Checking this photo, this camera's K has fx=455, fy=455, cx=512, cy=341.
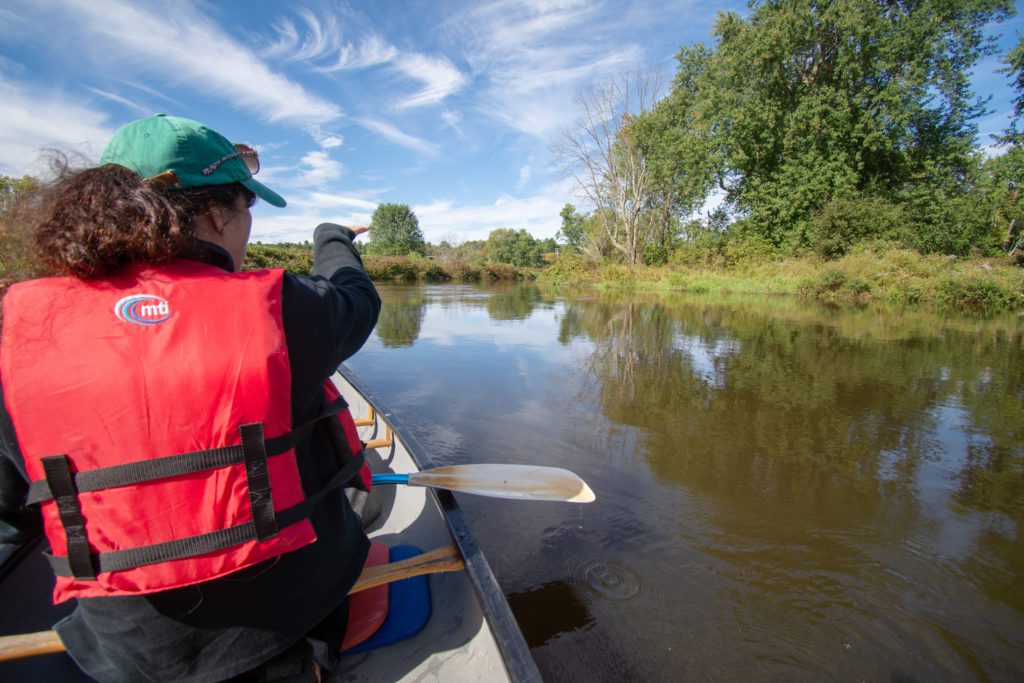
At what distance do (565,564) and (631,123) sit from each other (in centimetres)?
2489

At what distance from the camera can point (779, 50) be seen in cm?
1972

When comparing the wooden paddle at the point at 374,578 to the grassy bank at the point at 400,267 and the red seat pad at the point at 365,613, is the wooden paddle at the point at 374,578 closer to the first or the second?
the red seat pad at the point at 365,613

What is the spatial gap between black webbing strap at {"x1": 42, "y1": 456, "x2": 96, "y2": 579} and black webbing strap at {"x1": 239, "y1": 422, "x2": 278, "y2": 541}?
0.28 meters

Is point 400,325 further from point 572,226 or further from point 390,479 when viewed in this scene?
point 572,226

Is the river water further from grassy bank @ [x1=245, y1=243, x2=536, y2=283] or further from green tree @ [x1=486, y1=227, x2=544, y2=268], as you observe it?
green tree @ [x1=486, y1=227, x2=544, y2=268]

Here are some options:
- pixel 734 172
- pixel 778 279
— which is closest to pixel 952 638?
pixel 778 279

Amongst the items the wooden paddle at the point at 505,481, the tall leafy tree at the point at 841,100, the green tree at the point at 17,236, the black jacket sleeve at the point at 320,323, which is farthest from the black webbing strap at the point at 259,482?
the tall leafy tree at the point at 841,100

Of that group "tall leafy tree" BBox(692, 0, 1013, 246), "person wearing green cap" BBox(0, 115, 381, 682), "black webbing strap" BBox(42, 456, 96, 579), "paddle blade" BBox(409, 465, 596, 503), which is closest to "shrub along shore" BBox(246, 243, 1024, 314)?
"tall leafy tree" BBox(692, 0, 1013, 246)

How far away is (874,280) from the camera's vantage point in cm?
1562

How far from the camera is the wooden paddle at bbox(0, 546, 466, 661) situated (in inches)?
45.5

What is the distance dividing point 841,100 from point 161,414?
25407mm

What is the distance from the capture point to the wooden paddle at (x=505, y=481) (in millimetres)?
2160

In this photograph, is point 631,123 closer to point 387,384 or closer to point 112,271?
point 387,384

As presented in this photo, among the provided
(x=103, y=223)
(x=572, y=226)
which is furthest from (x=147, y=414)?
(x=572, y=226)
